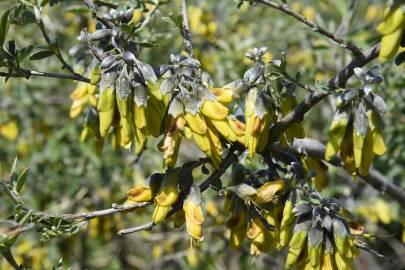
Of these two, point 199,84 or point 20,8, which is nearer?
point 199,84

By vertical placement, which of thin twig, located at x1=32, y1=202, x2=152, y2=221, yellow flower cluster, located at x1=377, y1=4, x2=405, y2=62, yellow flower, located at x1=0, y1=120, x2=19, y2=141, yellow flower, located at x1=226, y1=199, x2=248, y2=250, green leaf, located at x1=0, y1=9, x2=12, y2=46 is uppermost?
yellow flower cluster, located at x1=377, y1=4, x2=405, y2=62

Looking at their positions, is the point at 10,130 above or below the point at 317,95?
below

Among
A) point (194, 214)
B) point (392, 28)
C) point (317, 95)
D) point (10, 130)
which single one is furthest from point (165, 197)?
point (10, 130)

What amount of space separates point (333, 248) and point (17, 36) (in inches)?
108

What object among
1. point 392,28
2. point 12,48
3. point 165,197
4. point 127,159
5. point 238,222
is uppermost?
point 392,28

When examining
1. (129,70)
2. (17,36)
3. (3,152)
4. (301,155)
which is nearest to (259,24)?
(17,36)

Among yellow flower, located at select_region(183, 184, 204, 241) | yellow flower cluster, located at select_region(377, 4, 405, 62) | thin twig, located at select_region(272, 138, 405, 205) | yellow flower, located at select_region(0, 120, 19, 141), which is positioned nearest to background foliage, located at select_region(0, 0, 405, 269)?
yellow flower, located at select_region(0, 120, 19, 141)

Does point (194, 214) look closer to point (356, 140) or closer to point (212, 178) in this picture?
point (212, 178)

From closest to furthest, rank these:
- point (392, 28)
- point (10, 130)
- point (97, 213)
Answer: point (392, 28) → point (97, 213) → point (10, 130)

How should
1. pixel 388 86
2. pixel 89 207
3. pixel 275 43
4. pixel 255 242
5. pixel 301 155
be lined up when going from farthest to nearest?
pixel 275 43, pixel 89 207, pixel 388 86, pixel 301 155, pixel 255 242

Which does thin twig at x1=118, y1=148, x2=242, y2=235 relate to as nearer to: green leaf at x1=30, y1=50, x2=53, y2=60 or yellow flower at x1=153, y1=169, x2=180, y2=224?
yellow flower at x1=153, y1=169, x2=180, y2=224

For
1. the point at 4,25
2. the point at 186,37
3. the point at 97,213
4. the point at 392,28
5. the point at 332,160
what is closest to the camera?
the point at 392,28

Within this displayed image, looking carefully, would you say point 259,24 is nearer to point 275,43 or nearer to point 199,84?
point 275,43

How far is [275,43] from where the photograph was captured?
3891 millimetres
